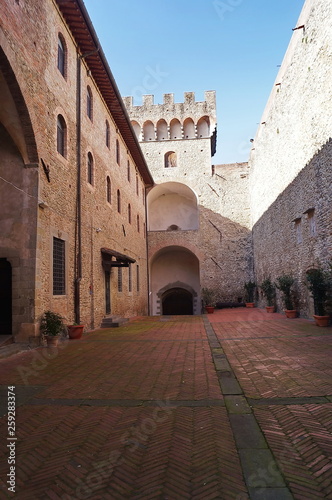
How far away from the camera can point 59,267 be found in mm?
9078

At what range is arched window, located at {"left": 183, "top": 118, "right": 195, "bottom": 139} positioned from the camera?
23.4 m

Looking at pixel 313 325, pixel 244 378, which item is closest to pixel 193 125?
pixel 313 325

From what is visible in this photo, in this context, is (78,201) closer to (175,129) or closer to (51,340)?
(51,340)

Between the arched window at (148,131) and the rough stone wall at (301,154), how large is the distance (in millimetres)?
8914

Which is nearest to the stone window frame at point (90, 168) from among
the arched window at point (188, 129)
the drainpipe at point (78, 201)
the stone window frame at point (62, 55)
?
the drainpipe at point (78, 201)

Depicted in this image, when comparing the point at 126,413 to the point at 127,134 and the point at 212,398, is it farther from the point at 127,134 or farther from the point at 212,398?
the point at 127,134

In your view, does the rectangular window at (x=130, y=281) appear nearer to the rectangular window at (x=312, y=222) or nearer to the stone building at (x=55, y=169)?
the stone building at (x=55, y=169)

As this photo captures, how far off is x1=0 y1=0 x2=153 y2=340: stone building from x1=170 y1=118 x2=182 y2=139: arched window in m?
9.67

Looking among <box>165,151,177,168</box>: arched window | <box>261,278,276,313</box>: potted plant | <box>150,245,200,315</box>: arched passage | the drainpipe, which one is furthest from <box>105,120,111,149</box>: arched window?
<box>150,245,200,315</box>: arched passage

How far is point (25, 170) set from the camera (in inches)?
309

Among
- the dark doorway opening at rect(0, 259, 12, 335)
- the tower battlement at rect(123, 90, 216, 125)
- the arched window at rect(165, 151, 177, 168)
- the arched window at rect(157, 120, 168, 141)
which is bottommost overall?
the dark doorway opening at rect(0, 259, 12, 335)

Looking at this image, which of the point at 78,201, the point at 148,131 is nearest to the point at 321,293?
the point at 78,201

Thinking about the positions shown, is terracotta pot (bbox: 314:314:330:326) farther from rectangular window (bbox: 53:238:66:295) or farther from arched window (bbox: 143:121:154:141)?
arched window (bbox: 143:121:154:141)

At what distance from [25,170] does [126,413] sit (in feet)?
20.6
